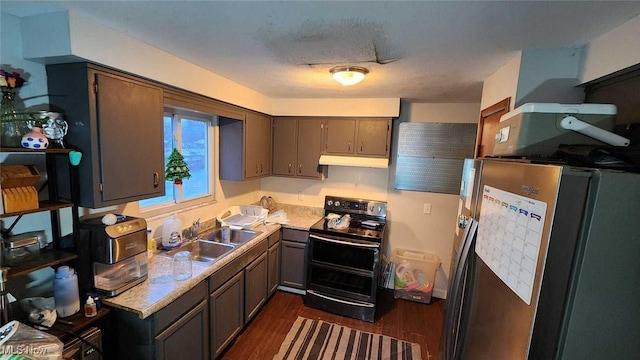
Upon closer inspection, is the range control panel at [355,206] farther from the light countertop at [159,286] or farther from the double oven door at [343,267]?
the light countertop at [159,286]

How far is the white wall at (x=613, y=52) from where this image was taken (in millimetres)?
1135

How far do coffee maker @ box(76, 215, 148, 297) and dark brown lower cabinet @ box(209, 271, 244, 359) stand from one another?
2.06 feet

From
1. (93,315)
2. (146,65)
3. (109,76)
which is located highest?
(146,65)

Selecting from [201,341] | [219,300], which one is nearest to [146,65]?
[219,300]

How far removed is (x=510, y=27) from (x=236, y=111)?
2217 mm

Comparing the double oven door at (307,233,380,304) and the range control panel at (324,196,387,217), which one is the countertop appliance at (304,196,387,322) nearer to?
the double oven door at (307,233,380,304)

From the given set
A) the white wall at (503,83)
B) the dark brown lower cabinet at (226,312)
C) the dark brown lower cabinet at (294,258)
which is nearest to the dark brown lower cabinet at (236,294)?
the dark brown lower cabinet at (226,312)

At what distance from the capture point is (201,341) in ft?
6.25

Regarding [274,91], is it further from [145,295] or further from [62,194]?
[145,295]

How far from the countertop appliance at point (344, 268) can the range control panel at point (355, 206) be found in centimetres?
23

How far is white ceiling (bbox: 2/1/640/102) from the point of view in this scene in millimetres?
1120

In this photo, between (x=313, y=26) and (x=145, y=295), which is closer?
(x=313, y=26)

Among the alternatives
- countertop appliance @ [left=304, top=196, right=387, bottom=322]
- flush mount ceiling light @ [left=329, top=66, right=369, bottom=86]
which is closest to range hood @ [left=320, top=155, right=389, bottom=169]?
countertop appliance @ [left=304, top=196, right=387, bottom=322]

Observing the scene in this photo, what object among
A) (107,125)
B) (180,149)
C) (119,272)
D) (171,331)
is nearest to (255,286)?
(171,331)
